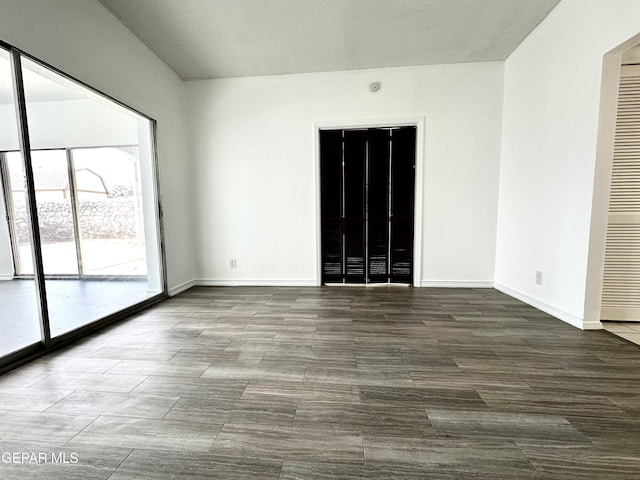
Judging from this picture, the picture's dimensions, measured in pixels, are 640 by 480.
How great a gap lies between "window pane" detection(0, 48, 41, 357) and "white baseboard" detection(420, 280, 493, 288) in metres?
4.18

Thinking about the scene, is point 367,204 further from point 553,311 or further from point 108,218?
point 108,218

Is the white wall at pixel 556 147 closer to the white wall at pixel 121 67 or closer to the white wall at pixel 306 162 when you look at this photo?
the white wall at pixel 306 162

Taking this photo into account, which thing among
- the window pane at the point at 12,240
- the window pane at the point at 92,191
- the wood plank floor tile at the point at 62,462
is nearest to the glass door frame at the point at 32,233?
the window pane at the point at 12,240

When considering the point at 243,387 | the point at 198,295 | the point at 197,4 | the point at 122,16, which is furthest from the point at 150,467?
the point at 122,16

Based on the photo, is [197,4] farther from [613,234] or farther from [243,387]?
[613,234]

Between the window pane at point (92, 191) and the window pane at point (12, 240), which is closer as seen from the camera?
the window pane at point (12, 240)

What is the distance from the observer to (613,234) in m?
2.49

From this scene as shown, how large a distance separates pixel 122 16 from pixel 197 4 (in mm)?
835

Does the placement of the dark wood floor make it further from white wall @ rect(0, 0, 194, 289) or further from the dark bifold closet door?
white wall @ rect(0, 0, 194, 289)

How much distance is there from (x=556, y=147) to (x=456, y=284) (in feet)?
6.46

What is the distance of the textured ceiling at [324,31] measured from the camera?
8.51 ft

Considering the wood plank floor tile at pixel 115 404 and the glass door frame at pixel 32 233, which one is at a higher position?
the glass door frame at pixel 32 233

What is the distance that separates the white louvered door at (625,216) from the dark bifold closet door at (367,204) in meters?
1.94

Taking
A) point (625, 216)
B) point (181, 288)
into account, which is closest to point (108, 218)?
point (181, 288)
